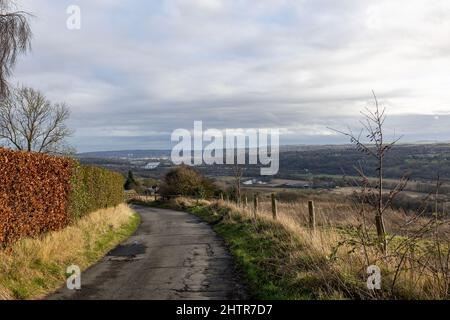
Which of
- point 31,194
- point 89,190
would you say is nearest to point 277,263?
point 31,194

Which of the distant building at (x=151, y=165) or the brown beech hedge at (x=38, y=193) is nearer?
the brown beech hedge at (x=38, y=193)

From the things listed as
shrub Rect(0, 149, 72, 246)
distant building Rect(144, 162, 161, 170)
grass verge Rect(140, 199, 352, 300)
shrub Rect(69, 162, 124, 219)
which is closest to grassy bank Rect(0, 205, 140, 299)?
shrub Rect(0, 149, 72, 246)

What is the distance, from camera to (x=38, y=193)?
480 inches

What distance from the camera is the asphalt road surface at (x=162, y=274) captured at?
853 centimetres

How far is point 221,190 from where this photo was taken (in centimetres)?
5044

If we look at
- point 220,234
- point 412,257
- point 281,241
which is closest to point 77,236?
point 281,241

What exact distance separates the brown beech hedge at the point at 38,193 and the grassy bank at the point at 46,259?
1.31ft

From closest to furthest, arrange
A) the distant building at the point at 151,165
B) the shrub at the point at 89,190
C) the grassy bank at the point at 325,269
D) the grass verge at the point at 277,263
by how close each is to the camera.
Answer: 1. the grassy bank at the point at 325,269
2. the grass verge at the point at 277,263
3. the shrub at the point at 89,190
4. the distant building at the point at 151,165

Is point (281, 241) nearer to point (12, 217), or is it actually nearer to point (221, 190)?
point (12, 217)

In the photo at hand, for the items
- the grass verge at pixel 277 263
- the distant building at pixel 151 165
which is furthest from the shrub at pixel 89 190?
the distant building at pixel 151 165

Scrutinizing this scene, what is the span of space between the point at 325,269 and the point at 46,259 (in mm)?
6059

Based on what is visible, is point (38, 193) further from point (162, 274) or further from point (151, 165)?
point (151, 165)

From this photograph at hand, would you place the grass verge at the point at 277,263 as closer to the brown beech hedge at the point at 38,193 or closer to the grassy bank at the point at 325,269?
the grassy bank at the point at 325,269
